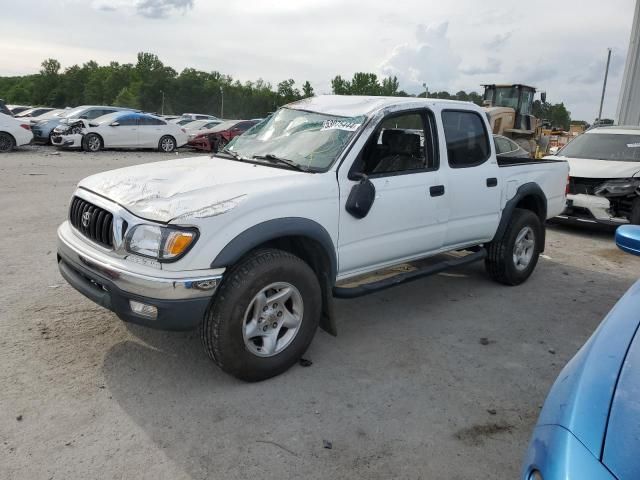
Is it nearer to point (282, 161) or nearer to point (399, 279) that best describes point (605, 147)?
point (399, 279)

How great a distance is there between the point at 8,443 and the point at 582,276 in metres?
6.03

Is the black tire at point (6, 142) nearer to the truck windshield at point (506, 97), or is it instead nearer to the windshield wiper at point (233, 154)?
the windshield wiper at point (233, 154)

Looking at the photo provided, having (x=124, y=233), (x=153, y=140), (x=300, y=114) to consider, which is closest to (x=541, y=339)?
(x=300, y=114)

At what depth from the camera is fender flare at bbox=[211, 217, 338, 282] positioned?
320 centimetres

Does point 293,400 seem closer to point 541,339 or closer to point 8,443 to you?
point 8,443

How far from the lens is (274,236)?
341 cm

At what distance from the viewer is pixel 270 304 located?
137 inches

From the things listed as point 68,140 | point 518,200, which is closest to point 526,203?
point 518,200

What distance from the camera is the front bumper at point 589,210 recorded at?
8273 mm

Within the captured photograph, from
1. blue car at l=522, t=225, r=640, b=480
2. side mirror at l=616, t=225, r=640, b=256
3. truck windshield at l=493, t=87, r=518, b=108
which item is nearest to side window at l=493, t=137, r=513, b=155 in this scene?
side mirror at l=616, t=225, r=640, b=256

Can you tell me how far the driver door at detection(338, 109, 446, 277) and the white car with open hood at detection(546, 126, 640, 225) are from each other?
4.85 metres

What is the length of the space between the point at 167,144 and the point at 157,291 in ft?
59.4

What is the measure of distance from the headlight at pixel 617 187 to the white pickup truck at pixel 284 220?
3.94m

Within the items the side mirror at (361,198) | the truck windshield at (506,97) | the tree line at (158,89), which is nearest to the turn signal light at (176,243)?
the side mirror at (361,198)
